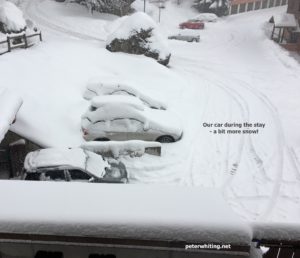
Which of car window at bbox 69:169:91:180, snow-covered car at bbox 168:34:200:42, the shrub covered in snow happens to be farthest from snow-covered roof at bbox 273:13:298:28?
car window at bbox 69:169:91:180

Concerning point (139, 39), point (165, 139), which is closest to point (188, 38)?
point (139, 39)

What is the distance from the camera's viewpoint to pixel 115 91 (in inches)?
653

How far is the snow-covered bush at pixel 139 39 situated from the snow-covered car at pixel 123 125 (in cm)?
1064

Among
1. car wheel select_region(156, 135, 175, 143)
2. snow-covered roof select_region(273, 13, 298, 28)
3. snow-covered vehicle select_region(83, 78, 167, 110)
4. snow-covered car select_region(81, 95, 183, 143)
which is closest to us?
snow-covered car select_region(81, 95, 183, 143)

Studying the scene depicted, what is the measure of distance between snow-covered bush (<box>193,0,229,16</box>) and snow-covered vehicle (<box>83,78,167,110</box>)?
3450 centimetres

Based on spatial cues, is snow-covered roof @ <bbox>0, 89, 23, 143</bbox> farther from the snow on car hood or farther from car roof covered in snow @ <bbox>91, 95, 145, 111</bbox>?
car roof covered in snow @ <bbox>91, 95, 145, 111</bbox>

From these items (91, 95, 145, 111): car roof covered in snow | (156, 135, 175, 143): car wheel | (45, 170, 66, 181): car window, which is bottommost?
(156, 135, 175, 143): car wheel

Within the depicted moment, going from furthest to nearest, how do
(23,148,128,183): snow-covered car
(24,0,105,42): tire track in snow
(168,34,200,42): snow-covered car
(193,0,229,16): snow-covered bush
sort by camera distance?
1. (193,0,229,16): snow-covered bush
2. (168,34,200,42): snow-covered car
3. (24,0,105,42): tire track in snow
4. (23,148,128,183): snow-covered car

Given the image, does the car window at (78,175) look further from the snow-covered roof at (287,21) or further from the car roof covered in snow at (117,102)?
the snow-covered roof at (287,21)

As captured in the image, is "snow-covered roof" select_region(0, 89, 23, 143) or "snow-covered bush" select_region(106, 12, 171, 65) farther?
Answer: "snow-covered bush" select_region(106, 12, 171, 65)

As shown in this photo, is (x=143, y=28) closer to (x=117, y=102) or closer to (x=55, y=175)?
(x=117, y=102)

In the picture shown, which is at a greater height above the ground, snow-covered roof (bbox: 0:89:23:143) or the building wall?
snow-covered roof (bbox: 0:89:23:143)

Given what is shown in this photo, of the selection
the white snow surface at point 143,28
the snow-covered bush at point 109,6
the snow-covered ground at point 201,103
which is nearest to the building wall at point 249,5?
the snow-covered bush at point 109,6

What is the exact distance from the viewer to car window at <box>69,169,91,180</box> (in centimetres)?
995
